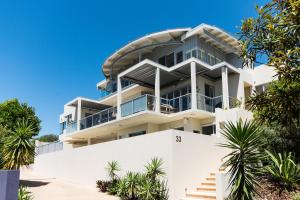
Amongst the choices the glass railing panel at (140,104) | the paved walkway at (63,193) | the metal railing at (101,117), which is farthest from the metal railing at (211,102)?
the paved walkway at (63,193)

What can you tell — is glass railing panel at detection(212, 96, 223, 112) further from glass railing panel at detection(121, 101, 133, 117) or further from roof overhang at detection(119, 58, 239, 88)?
glass railing panel at detection(121, 101, 133, 117)

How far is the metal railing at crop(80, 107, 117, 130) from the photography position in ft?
85.7

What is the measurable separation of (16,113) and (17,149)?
12.8 m

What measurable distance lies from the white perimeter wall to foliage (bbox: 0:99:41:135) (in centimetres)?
1278

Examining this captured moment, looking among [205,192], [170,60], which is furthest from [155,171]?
[170,60]

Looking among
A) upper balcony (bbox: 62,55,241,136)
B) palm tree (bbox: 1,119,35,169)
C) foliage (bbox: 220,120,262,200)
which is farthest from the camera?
upper balcony (bbox: 62,55,241,136)

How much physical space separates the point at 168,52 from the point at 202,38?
3438 mm

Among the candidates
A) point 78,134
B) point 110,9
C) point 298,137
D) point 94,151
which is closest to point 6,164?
point 94,151

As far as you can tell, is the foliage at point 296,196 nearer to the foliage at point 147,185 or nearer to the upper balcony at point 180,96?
the foliage at point 147,185

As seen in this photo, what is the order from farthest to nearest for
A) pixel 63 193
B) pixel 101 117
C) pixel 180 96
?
1. pixel 101 117
2. pixel 180 96
3. pixel 63 193

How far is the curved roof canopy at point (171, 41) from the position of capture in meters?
24.4

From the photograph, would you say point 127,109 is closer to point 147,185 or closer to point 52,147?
point 147,185

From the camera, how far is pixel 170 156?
13.2 metres

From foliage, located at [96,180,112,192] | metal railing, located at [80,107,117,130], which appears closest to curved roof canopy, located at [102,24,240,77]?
metal railing, located at [80,107,117,130]
